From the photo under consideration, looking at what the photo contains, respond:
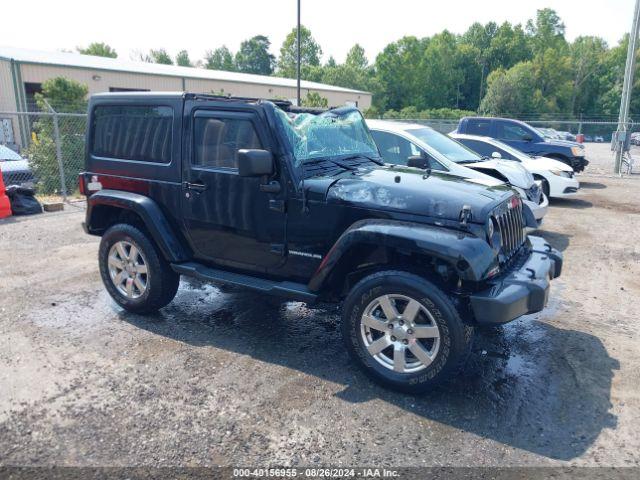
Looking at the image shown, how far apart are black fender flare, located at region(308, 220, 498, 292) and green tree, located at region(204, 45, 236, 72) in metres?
113

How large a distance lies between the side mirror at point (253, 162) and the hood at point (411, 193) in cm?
39

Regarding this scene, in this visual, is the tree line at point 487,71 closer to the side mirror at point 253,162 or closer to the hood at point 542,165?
the hood at point 542,165

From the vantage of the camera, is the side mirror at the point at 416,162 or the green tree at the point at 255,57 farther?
the green tree at the point at 255,57

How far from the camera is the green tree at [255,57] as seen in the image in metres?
113

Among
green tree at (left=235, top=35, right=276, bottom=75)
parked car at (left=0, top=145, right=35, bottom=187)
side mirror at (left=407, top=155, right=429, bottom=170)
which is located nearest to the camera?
side mirror at (left=407, top=155, right=429, bottom=170)

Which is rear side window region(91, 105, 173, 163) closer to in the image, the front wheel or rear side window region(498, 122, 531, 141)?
the front wheel

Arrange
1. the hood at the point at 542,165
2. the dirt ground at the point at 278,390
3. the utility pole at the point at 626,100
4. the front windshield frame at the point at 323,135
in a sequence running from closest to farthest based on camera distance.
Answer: the dirt ground at the point at 278,390 → the front windshield frame at the point at 323,135 → the hood at the point at 542,165 → the utility pole at the point at 626,100

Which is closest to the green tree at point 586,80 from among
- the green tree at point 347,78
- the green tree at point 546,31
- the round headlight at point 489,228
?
the green tree at point 546,31

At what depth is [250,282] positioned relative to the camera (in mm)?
4445

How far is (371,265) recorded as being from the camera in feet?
13.0

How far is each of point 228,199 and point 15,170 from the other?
9.73m

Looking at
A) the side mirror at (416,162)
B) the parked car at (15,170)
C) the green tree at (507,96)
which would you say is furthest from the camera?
the green tree at (507,96)

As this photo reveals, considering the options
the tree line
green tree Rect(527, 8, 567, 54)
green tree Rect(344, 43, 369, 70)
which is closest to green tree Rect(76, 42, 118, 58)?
the tree line

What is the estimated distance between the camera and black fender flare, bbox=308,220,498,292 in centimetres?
339
